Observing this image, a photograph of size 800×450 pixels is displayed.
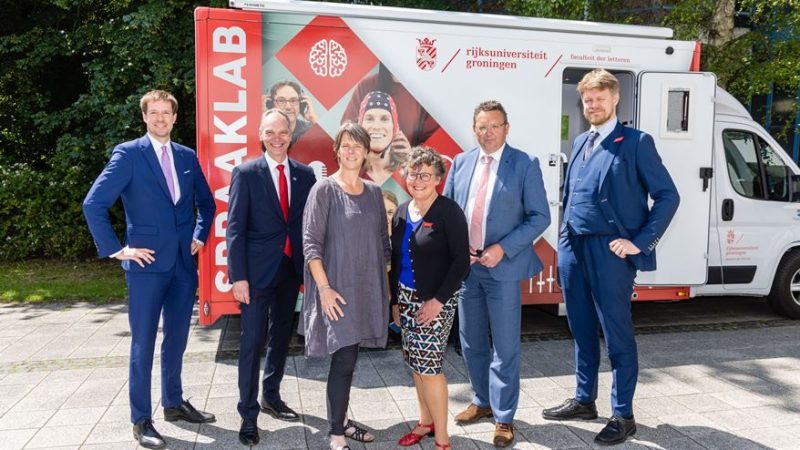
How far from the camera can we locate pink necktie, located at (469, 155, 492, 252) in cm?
345

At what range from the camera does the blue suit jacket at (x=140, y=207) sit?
332 cm

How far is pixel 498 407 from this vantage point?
3416mm

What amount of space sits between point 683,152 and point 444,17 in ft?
7.64

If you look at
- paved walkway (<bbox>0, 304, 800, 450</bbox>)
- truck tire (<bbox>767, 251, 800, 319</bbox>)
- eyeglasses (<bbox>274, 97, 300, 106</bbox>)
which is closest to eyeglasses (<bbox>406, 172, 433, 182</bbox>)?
paved walkway (<bbox>0, 304, 800, 450</bbox>)

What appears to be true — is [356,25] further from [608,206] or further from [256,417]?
[256,417]

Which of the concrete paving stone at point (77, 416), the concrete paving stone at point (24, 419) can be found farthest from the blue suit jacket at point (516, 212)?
the concrete paving stone at point (24, 419)

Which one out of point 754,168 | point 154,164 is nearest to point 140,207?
point 154,164

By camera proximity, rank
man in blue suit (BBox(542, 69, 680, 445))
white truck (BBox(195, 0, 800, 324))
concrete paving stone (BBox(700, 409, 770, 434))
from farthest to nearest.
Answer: white truck (BBox(195, 0, 800, 324)) < concrete paving stone (BBox(700, 409, 770, 434)) < man in blue suit (BBox(542, 69, 680, 445))

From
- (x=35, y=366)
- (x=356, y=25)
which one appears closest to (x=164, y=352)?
(x=35, y=366)

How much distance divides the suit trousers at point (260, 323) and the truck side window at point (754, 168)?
4.51 m

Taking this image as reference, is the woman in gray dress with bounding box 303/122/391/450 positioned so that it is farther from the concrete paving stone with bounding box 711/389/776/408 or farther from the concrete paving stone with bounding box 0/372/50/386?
the concrete paving stone with bounding box 0/372/50/386

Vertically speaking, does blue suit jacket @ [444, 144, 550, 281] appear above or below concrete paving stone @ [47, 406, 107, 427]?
above

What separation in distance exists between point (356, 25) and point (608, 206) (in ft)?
7.69

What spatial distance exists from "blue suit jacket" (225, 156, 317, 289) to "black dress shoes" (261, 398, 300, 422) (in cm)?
89
